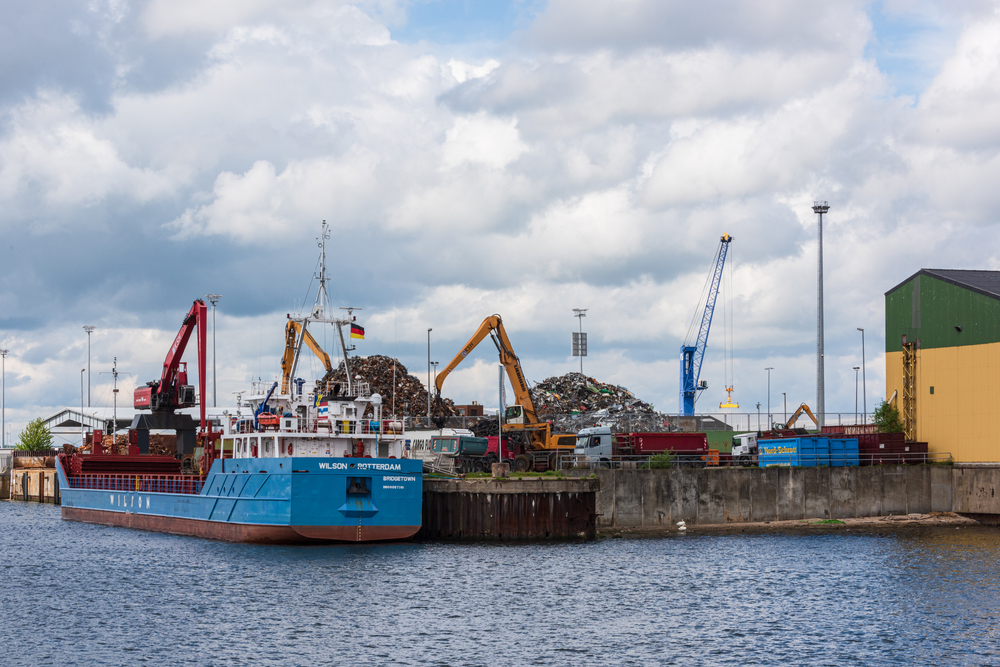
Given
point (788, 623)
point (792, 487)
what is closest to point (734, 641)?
point (788, 623)

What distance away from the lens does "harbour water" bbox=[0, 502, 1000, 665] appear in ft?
99.9

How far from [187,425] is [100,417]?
85.6 m

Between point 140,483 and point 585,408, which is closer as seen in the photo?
point 140,483

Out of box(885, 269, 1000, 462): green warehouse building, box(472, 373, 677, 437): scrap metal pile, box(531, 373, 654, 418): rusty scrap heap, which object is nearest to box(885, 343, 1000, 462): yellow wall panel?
box(885, 269, 1000, 462): green warehouse building

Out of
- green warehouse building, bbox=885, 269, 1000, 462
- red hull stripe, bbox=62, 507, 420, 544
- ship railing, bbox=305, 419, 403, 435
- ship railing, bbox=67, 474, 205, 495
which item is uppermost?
green warehouse building, bbox=885, 269, 1000, 462

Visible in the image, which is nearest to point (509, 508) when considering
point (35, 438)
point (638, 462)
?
point (638, 462)

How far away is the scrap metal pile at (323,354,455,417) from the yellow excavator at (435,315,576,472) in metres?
22.9

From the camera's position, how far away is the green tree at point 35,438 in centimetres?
13588

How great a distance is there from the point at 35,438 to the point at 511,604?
11705 centimetres

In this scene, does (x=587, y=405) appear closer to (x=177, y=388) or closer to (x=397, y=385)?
(x=397, y=385)

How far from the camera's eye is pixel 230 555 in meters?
48.9

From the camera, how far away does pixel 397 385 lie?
4038 inches

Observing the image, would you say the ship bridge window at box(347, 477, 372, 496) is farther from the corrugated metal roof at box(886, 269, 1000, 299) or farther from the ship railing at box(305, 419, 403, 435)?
the corrugated metal roof at box(886, 269, 1000, 299)

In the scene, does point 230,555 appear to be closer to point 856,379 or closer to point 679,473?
point 679,473
